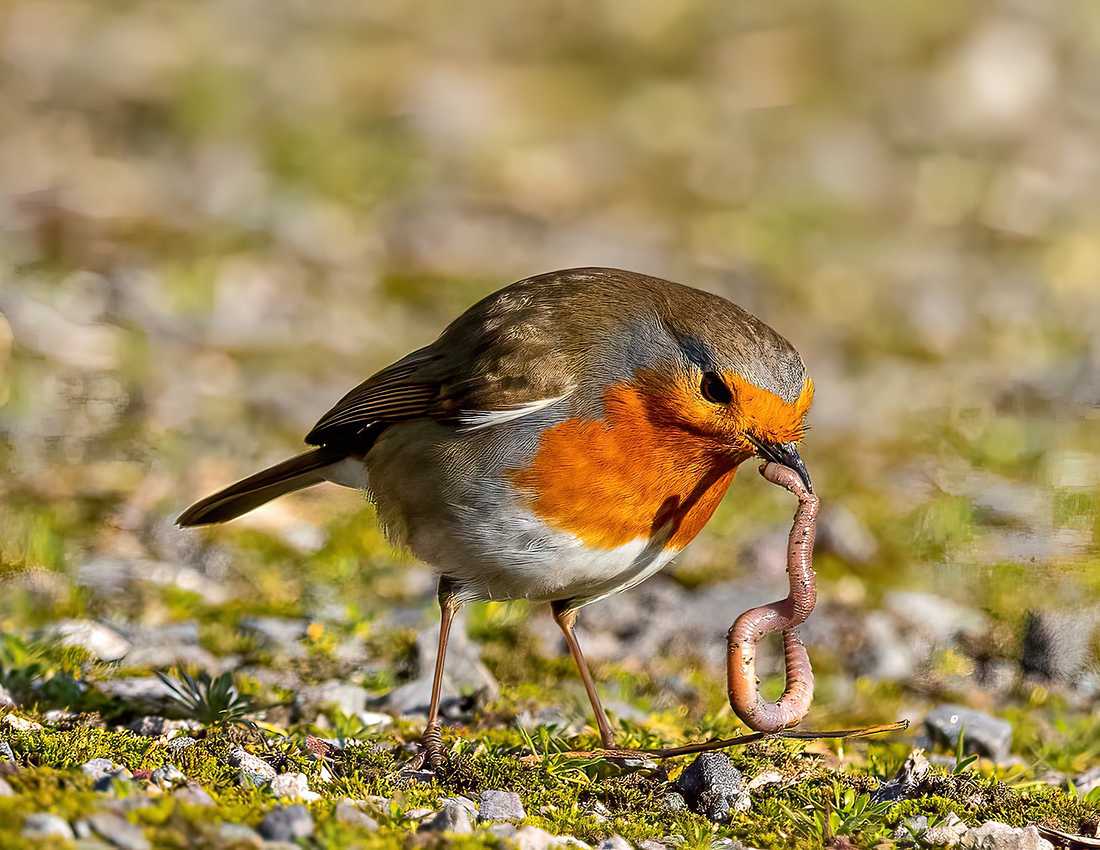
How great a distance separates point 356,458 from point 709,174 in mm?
7026

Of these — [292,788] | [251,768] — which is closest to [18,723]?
[251,768]

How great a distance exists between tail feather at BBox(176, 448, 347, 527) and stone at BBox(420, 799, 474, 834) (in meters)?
1.98

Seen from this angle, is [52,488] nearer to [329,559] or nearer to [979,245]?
[329,559]

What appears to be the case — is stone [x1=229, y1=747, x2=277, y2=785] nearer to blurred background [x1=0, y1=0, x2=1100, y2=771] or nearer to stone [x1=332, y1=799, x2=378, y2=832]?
stone [x1=332, y1=799, x2=378, y2=832]

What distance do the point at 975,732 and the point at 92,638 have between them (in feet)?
9.75

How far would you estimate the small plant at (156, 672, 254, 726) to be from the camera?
4.20 meters

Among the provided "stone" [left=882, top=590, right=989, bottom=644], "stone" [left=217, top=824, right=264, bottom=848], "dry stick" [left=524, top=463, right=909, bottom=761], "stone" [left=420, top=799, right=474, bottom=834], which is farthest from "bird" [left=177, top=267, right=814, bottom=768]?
"stone" [left=882, top=590, right=989, bottom=644]

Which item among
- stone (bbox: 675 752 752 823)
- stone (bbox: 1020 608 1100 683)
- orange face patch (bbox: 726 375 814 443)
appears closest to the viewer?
stone (bbox: 675 752 752 823)

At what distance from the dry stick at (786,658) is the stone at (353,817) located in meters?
0.84

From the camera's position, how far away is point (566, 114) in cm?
1180

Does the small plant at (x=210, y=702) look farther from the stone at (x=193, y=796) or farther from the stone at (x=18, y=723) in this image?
the stone at (x=193, y=796)

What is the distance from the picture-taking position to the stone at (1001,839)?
11.2 ft

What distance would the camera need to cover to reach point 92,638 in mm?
4980

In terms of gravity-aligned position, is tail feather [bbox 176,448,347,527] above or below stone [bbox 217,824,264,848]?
above
